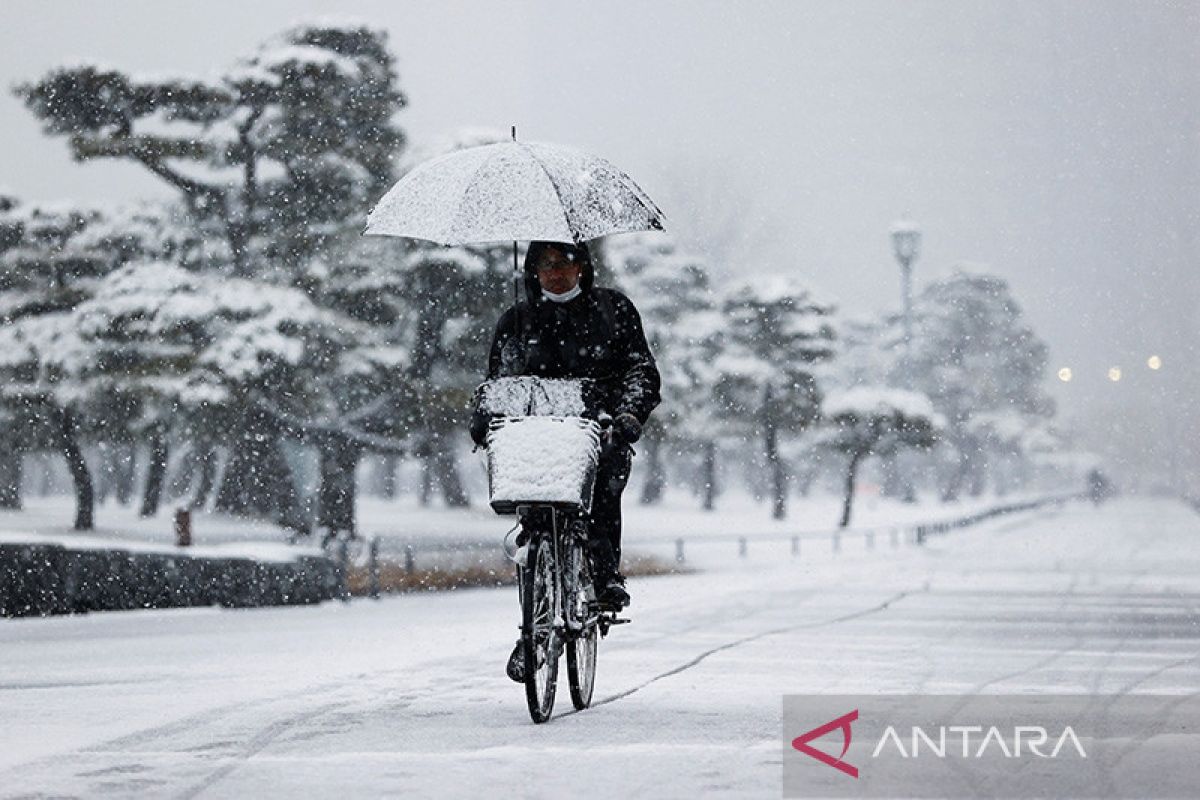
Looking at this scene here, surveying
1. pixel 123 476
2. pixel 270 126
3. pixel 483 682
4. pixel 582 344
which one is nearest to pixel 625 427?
pixel 582 344

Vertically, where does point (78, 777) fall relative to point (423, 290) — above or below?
below

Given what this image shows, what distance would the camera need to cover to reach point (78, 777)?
672 cm

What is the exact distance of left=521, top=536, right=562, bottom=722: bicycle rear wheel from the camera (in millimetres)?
7672

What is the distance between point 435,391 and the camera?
1336 inches

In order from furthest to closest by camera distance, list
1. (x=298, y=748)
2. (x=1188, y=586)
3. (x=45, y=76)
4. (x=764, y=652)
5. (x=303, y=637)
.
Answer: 1. (x=45, y=76)
2. (x=1188, y=586)
3. (x=303, y=637)
4. (x=764, y=652)
5. (x=298, y=748)

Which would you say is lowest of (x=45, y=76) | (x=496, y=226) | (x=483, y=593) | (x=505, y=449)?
(x=483, y=593)

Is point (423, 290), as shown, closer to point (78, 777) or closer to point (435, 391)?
point (435, 391)

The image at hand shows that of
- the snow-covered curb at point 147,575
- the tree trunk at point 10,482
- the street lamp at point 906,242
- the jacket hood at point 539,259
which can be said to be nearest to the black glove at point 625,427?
the jacket hood at point 539,259

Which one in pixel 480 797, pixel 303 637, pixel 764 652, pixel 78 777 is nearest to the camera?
pixel 480 797

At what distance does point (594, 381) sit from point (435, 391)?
25.9 m

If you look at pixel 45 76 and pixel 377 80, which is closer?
pixel 45 76

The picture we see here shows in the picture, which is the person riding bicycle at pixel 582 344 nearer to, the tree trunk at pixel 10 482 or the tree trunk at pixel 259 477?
the tree trunk at pixel 259 477

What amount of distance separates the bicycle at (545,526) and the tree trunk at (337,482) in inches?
1133

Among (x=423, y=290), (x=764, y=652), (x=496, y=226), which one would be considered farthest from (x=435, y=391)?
(x=496, y=226)
